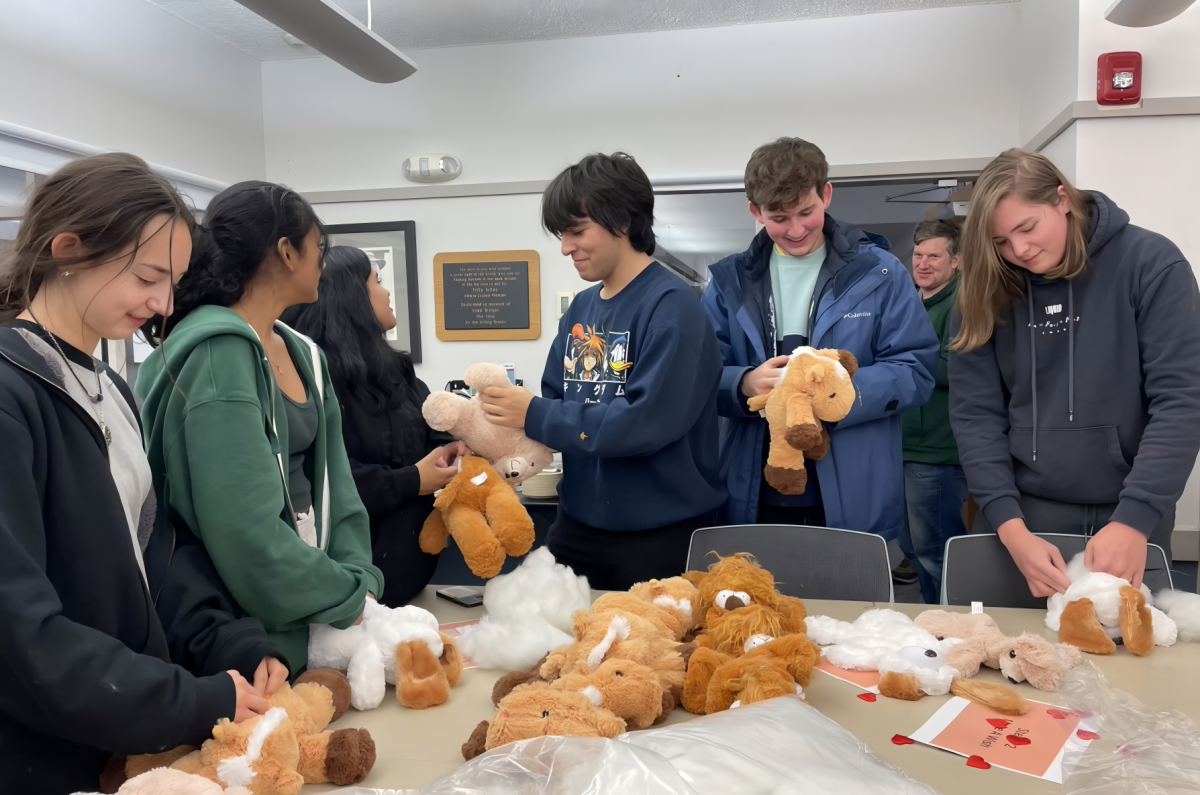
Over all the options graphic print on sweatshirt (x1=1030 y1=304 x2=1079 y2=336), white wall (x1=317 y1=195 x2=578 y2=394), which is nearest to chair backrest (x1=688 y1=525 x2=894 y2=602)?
graphic print on sweatshirt (x1=1030 y1=304 x2=1079 y2=336)

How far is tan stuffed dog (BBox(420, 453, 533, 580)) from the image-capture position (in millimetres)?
1581

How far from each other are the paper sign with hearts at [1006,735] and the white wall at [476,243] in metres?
3.27

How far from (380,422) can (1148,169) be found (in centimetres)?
305

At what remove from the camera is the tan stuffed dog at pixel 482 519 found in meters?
1.58

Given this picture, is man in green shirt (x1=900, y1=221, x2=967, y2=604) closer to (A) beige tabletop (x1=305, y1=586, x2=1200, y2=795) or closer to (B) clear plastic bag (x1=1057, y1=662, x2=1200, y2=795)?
(A) beige tabletop (x1=305, y1=586, x2=1200, y2=795)

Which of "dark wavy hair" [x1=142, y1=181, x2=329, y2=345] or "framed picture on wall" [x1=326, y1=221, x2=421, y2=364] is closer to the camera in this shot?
"dark wavy hair" [x1=142, y1=181, x2=329, y2=345]

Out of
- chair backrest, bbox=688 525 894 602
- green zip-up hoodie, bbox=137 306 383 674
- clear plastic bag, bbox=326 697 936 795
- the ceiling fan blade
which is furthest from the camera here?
the ceiling fan blade

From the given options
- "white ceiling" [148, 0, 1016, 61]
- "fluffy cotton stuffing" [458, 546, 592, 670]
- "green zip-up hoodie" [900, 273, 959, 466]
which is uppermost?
→ "white ceiling" [148, 0, 1016, 61]

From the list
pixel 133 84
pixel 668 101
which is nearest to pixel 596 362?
pixel 668 101

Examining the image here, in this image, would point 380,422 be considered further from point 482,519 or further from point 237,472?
point 237,472

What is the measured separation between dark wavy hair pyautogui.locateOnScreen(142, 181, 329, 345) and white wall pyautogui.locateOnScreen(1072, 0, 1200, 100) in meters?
3.10

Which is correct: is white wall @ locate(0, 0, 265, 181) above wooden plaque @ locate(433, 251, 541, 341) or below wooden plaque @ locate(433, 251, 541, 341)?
above

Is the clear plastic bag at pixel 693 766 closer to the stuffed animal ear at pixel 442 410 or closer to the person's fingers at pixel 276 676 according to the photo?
the person's fingers at pixel 276 676

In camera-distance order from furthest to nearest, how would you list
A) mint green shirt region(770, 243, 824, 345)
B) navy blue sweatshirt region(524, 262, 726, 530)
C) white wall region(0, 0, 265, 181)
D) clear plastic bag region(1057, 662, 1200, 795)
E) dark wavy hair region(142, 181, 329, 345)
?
white wall region(0, 0, 265, 181) → mint green shirt region(770, 243, 824, 345) → navy blue sweatshirt region(524, 262, 726, 530) → dark wavy hair region(142, 181, 329, 345) → clear plastic bag region(1057, 662, 1200, 795)
